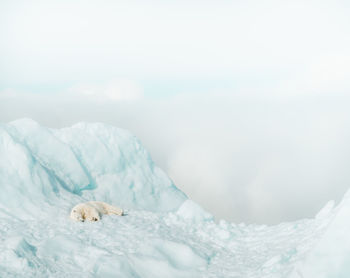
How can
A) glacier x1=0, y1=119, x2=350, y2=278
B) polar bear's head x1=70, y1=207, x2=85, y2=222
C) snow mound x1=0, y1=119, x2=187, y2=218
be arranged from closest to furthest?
glacier x1=0, y1=119, x2=350, y2=278 → polar bear's head x1=70, y1=207, x2=85, y2=222 → snow mound x1=0, y1=119, x2=187, y2=218

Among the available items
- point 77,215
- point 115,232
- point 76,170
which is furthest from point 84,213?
point 76,170

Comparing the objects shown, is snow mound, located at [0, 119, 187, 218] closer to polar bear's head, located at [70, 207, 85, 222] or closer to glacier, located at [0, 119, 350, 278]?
glacier, located at [0, 119, 350, 278]

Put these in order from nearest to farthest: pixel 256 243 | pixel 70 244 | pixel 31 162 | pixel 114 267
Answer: pixel 114 267, pixel 70 244, pixel 256 243, pixel 31 162

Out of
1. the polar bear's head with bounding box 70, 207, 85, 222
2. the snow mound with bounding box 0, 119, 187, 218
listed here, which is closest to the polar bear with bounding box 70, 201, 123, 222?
the polar bear's head with bounding box 70, 207, 85, 222

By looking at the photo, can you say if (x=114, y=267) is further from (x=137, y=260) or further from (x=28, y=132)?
(x=28, y=132)

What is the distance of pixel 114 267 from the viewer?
619 cm

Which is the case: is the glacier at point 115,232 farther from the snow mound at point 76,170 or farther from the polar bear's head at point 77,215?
the polar bear's head at point 77,215

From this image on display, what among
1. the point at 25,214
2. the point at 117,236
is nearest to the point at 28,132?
the point at 25,214

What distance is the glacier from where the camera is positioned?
19.6ft

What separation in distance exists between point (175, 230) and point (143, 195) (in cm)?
554

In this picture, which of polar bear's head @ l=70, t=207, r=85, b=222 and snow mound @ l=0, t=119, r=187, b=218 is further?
snow mound @ l=0, t=119, r=187, b=218

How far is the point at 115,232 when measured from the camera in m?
8.12

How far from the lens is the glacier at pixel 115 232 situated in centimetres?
596

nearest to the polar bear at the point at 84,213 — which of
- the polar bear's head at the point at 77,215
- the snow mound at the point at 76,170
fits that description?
the polar bear's head at the point at 77,215
